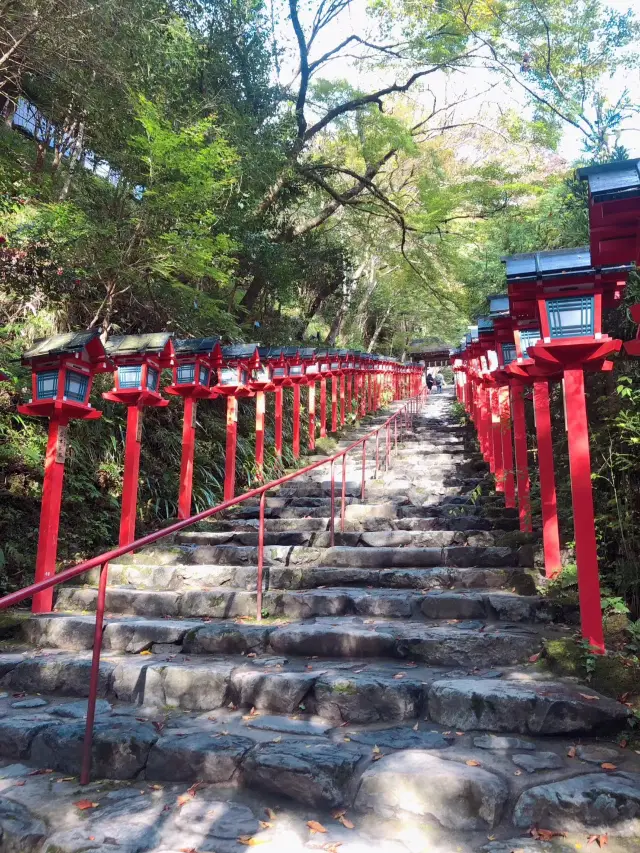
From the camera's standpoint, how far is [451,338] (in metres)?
31.5

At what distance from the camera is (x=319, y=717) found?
3119mm

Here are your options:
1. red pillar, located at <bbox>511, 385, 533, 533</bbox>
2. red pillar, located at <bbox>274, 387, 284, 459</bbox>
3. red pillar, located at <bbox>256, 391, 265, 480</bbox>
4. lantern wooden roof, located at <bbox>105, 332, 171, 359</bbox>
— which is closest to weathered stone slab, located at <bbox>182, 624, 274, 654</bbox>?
red pillar, located at <bbox>511, 385, 533, 533</bbox>

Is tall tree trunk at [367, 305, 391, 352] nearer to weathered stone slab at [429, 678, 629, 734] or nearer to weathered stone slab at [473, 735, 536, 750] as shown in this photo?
weathered stone slab at [429, 678, 629, 734]

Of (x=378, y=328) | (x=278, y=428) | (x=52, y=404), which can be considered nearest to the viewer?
(x=52, y=404)

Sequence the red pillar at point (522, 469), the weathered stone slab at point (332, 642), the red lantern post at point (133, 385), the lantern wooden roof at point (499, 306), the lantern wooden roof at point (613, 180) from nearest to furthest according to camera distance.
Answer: the lantern wooden roof at point (613, 180), the weathered stone slab at point (332, 642), the lantern wooden roof at point (499, 306), the red pillar at point (522, 469), the red lantern post at point (133, 385)

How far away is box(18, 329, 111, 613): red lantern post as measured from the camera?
15.3 feet

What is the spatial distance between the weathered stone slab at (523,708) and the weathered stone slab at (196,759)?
1.05m

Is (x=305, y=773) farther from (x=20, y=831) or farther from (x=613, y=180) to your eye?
(x=613, y=180)

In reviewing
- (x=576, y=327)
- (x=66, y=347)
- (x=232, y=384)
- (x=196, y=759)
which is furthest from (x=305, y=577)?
(x=232, y=384)

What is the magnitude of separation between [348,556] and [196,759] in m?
2.91

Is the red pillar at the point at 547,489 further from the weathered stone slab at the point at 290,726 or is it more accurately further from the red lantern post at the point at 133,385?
the red lantern post at the point at 133,385

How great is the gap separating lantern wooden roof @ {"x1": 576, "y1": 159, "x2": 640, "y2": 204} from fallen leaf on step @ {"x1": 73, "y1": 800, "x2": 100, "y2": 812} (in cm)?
353

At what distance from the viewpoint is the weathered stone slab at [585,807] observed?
7.20 ft

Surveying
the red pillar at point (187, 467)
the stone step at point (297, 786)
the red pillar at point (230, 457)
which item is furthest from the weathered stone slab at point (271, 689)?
the red pillar at point (230, 457)
